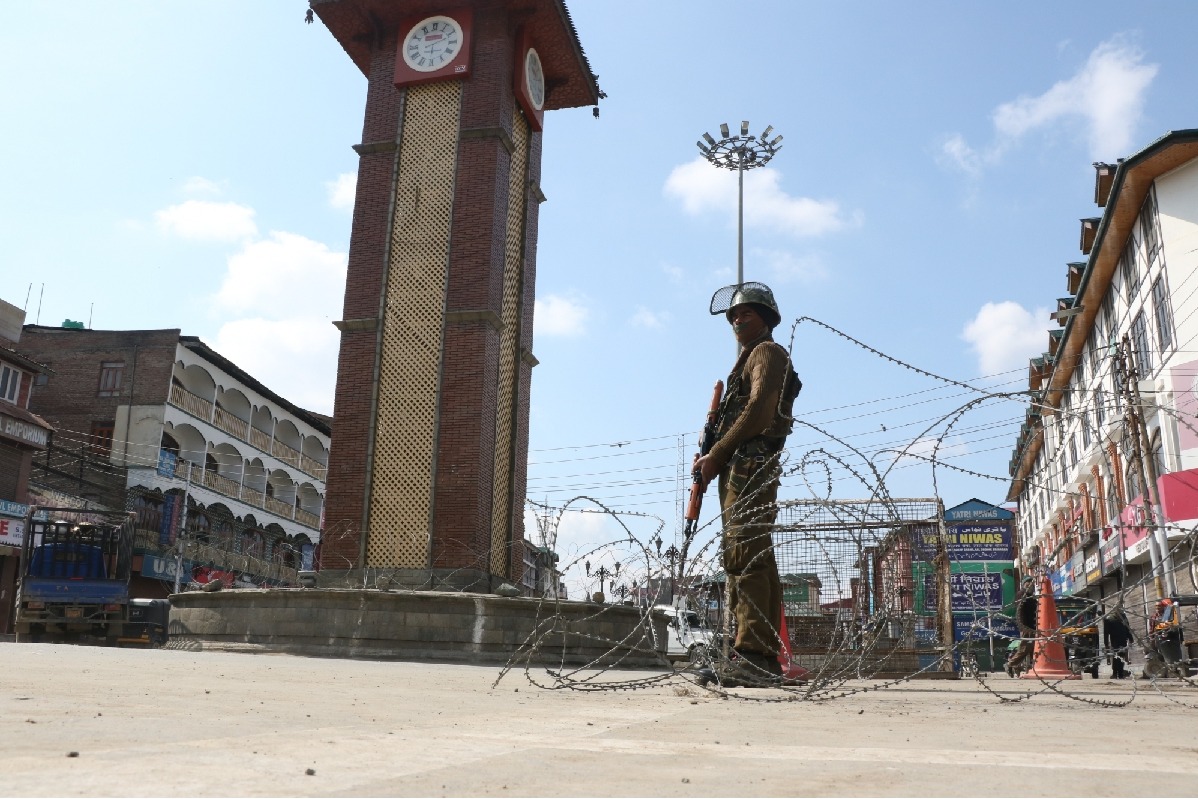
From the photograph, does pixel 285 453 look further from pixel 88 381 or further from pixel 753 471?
pixel 753 471

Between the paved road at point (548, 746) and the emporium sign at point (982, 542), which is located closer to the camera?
the paved road at point (548, 746)

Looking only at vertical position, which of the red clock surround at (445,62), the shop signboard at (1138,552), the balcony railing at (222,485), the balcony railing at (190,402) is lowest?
the shop signboard at (1138,552)

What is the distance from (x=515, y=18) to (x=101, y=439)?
83.8 feet

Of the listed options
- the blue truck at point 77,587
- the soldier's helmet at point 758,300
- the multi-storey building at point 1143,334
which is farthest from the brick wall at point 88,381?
the soldier's helmet at point 758,300

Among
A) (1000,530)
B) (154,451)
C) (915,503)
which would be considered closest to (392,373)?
(915,503)

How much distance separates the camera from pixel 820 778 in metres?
1.86

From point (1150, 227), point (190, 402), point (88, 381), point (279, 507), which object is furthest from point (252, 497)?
point (1150, 227)

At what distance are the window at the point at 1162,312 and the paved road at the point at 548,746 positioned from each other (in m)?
21.2

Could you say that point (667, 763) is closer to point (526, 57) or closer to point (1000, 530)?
point (526, 57)

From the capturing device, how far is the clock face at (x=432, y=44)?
16375 millimetres

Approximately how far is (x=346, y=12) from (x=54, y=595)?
12.5m

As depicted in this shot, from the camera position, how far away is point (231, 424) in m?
39.6

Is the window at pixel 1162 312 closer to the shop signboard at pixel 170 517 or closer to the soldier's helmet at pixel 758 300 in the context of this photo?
the soldier's helmet at pixel 758 300

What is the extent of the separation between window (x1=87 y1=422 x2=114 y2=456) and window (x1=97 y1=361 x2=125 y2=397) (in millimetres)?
1149
